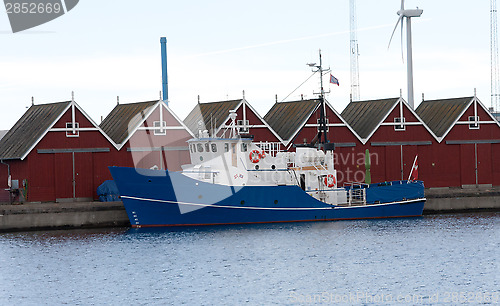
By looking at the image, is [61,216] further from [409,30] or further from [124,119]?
[409,30]

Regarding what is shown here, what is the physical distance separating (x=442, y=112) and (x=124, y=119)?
25.2 m

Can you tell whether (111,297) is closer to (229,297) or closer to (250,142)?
(229,297)

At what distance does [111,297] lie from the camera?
35.0m

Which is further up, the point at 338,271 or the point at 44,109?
the point at 44,109

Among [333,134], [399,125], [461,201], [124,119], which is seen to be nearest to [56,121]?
[124,119]

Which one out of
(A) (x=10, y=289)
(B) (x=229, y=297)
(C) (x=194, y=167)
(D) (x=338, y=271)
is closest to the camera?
(B) (x=229, y=297)

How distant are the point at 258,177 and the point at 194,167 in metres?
3.76

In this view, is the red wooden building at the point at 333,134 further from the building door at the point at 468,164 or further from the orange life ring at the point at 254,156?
the orange life ring at the point at 254,156

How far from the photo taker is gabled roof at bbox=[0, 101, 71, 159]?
58031 millimetres

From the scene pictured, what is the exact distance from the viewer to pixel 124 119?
6397 cm

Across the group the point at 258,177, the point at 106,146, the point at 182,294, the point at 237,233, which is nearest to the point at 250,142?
the point at 258,177

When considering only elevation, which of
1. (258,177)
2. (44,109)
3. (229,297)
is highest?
(44,109)

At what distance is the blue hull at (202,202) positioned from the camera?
5150 centimetres

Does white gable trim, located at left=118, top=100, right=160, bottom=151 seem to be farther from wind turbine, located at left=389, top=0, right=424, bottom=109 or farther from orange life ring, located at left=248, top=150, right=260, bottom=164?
wind turbine, located at left=389, top=0, right=424, bottom=109
